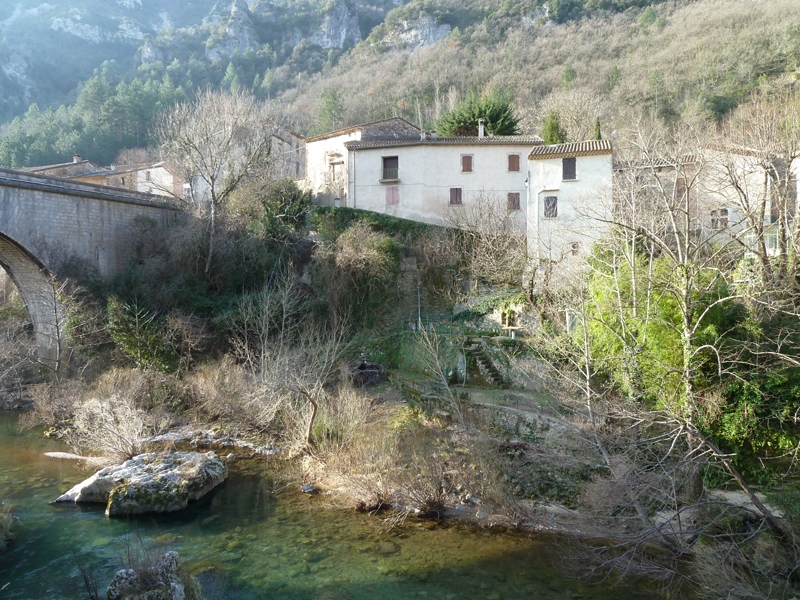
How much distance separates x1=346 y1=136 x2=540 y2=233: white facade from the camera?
24.2m

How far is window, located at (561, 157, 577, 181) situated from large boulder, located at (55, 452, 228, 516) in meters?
15.2

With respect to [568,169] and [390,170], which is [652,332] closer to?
[568,169]

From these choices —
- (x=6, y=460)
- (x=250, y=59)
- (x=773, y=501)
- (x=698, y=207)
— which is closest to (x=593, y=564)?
(x=773, y=501)

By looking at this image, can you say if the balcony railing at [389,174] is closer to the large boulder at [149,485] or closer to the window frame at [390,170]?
the window frame at [390,170]

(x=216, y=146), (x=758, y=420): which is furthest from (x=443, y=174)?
(x=758, y=420)

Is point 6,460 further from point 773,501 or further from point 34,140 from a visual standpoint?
point 34,140

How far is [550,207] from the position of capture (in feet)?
64.6

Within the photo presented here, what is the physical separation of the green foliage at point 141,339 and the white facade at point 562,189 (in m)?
12.9

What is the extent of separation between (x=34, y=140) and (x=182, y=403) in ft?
114

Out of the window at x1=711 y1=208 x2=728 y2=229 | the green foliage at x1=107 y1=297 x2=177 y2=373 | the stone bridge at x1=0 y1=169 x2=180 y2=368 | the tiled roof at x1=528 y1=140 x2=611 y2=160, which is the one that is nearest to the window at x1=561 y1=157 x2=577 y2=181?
the tiled roof at x1=528 y1=140 x2=611 y2=160

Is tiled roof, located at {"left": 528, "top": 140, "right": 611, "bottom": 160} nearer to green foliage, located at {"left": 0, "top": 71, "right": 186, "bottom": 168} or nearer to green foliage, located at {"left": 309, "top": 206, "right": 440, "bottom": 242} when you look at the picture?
green foliage, located at {"left": 309, "top": 206, "right": 440, "bottom": 242}

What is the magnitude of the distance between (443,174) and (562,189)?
6.64 m

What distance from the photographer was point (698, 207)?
47.9 feet

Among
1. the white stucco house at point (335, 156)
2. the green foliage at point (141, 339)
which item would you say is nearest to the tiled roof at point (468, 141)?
the white stucco house at point (335, 156)
